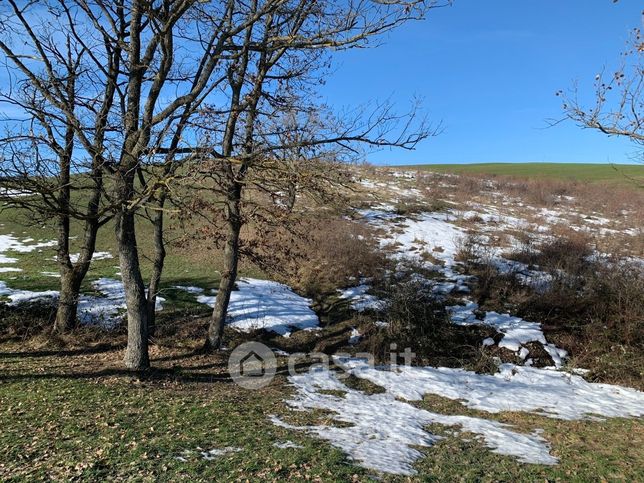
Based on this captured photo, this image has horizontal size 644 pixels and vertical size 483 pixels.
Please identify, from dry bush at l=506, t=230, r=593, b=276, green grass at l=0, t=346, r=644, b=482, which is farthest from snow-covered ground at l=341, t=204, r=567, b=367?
green grass at l=0, t=346, r=644, b=482

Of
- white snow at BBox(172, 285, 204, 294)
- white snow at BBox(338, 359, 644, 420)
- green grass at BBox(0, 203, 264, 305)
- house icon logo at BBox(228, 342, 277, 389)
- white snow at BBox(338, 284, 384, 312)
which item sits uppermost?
green grass at BBox(0, 203, 264, 305)

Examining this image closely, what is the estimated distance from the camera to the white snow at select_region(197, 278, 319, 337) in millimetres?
13430

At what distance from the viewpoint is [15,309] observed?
11.8 m

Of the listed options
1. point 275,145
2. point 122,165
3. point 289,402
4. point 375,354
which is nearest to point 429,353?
point 375,354

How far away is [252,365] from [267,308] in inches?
147

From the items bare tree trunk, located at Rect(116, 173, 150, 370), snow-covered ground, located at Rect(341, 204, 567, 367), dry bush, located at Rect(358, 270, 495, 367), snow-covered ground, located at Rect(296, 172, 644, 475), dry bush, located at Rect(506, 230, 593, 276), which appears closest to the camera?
snow-covered ground, located at Rect(296, 172, 644, 475)

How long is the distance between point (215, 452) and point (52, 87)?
6.82 metres

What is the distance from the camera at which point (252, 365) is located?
35.7 feet

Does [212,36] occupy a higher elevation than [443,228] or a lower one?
higher

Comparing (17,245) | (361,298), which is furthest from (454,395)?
(17,245)

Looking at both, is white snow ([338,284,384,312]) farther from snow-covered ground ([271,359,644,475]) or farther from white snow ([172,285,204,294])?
white snow ([172,285,204,294])

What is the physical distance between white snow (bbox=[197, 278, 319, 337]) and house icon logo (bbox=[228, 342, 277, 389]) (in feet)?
4.15

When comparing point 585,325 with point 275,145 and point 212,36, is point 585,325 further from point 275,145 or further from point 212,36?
point 212,36

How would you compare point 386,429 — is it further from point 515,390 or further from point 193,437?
point 515,390
